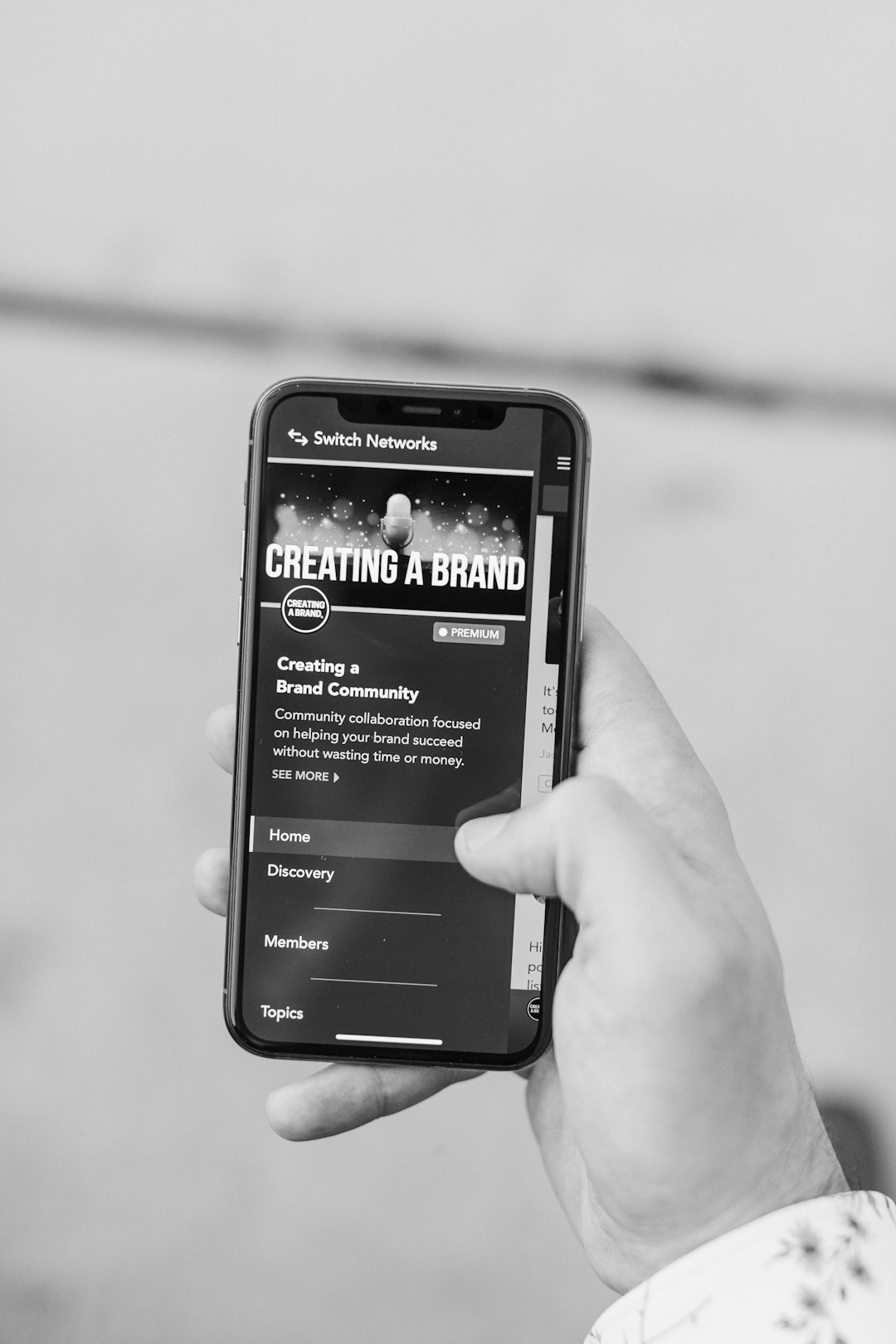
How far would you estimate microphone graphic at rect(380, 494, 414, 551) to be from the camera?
0.97 feet

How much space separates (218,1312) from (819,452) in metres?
0.40

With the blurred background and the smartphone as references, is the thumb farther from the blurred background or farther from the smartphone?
the blurred background

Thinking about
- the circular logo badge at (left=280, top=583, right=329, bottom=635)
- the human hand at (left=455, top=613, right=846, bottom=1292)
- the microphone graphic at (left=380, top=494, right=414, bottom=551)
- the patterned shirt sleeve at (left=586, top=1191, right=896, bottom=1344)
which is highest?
the microphone graphic at (left=380, top=494, right=414, bottom=551)

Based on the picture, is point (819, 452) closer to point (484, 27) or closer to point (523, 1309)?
point (484, 27)

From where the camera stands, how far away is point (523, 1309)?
16.8 inches

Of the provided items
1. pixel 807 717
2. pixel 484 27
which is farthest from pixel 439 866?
pixel 484 27

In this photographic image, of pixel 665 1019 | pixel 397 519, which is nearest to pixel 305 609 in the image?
pixel 397 519

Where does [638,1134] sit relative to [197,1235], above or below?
above

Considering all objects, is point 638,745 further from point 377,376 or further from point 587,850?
point 377,376

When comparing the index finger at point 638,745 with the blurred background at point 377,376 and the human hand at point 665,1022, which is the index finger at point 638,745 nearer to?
the human hand at point 665,1022

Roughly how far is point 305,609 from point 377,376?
6.2 inches

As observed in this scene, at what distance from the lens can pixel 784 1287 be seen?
0.23 metres

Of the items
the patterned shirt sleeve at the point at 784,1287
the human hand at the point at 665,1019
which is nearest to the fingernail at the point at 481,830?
the human hand at the point at 665,1019

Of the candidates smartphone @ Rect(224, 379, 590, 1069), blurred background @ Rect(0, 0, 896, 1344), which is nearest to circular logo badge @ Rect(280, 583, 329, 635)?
smartphone @ Rect(224, 379, 590, 1069)
